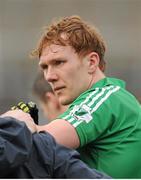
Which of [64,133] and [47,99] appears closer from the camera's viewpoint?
[64,133]

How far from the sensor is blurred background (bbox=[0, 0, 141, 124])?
199 inches

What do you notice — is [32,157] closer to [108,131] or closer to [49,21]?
[108,131]

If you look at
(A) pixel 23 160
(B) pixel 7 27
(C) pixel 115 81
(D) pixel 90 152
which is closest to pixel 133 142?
(D) pixel 90 152

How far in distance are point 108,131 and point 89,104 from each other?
95 millimetres

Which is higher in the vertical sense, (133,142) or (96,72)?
(96,72)

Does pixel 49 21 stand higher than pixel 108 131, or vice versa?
pixel 49 21

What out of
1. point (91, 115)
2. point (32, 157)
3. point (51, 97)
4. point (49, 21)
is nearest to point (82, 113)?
point (91, 115)

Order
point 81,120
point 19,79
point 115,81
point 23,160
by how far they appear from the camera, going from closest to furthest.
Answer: point 23,160 < point 81,120 < point 115,81 < point 19,79

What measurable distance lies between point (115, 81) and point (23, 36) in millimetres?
3555

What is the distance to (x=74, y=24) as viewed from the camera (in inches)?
70.7

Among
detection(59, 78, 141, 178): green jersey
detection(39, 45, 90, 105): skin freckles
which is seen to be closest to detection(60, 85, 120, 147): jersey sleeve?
detection(59, 78, 141, 178): green jersey

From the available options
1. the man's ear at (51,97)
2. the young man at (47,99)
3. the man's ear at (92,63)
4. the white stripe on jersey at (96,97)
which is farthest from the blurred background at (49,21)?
the white stripe on jersey at (96,97)

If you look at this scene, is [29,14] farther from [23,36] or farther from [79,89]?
[79,89]

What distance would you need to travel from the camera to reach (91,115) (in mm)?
1521
